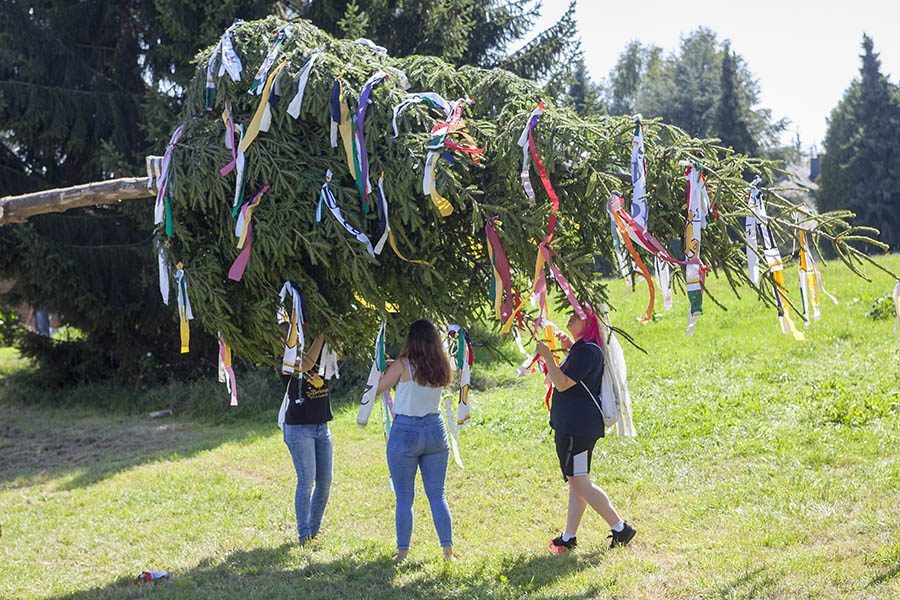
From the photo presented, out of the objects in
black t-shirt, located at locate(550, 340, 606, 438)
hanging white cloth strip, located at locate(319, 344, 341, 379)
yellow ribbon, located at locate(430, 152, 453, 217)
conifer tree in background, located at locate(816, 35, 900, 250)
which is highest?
conifer tree in background, located at locate(816, 35, 900, 250)

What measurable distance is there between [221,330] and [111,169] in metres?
6.72

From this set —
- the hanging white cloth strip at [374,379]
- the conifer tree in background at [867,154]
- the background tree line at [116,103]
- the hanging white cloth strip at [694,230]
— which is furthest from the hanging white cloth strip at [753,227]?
the conifer tree in background at [867,154]

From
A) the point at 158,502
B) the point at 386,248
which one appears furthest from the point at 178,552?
the point at 386,248

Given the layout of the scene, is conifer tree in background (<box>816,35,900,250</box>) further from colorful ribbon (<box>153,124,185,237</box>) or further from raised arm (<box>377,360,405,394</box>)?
colorful ribbon (<box>153,124,185,237</box>)

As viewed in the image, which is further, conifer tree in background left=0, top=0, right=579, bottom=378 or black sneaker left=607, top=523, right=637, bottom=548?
conifer tree in background left=0, top=0, right=579, bottom=378

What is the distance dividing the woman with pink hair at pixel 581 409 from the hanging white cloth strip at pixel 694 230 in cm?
86

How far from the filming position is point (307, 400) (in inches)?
224

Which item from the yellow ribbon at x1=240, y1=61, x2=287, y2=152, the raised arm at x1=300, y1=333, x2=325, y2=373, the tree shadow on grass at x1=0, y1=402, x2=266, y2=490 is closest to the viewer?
the yellow ribbon at x1=240, y1=61, x2=287, y2=152

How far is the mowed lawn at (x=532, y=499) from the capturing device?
4832 mm

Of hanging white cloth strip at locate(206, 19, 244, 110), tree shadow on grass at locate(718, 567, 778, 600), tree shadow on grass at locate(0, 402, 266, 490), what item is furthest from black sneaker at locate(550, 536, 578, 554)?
tree shadow on grass at locate(0, 402, 266, 490)

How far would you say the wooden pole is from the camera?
203 inches

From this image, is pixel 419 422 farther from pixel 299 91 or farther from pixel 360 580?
pixel 299 91

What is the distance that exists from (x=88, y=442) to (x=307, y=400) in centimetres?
619

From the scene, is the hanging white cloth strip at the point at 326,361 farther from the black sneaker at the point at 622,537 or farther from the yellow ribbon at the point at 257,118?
the black sneaker at the point at 622,537
